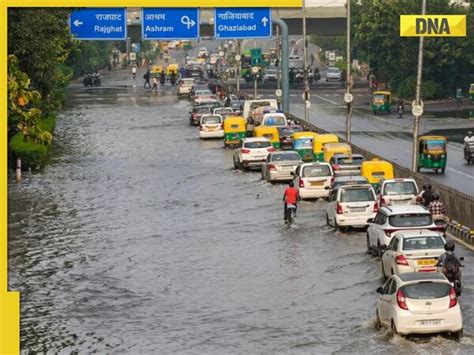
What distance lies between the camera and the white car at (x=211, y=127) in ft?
261

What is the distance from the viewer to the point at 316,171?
51.0 meters

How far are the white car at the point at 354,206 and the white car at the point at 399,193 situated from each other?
1198 mm

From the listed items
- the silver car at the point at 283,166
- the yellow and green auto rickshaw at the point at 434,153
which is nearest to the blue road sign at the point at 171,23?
the silver car at the point at 283,166

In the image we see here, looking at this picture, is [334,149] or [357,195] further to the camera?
[334,149]

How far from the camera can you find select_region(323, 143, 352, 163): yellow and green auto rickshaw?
2319 inches

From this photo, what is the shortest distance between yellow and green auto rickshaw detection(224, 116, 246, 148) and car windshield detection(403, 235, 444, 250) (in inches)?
1770

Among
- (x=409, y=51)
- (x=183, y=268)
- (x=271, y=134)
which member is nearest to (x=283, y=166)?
(x=271, y=134)

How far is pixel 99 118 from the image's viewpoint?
323 ft

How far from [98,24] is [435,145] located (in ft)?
56.6

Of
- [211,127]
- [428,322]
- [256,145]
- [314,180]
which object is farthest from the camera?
[211,127]

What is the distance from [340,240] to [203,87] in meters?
80.1

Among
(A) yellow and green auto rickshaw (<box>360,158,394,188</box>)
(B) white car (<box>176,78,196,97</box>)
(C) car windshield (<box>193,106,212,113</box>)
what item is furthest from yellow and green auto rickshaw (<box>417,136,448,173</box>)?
(B) white car (<box>176,78,196,97</box>)

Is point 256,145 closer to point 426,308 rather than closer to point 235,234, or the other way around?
point 235,234

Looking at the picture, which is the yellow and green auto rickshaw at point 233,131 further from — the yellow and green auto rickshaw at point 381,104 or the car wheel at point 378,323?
the car wheel at point 378,323
